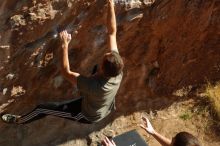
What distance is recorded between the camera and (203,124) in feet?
25.2

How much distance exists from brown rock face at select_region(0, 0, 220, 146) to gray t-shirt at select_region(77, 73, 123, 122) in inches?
31.3

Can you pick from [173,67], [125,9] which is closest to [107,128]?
[173,67]

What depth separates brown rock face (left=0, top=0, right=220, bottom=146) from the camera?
5.64 metres

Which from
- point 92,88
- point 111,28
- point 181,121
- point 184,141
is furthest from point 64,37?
point 181,121

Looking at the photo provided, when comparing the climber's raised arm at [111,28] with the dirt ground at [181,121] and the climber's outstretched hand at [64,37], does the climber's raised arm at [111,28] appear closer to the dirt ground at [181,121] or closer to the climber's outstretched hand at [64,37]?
the climber's outstretched hand at [64,37]

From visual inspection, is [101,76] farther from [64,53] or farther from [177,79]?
[177,79]

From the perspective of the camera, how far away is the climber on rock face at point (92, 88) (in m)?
5.00

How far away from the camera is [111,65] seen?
4910mm

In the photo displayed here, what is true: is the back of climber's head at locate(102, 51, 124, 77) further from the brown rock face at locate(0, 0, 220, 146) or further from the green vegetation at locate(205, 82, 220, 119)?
the green vegetation at locate(205, 82, 220, 119)

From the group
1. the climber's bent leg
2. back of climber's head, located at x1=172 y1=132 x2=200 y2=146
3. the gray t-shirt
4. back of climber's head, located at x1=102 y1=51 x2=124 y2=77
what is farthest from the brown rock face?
back of climber's head, located at x1=172 y1=132 x2=200 y2=146

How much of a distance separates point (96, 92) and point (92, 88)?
52mm

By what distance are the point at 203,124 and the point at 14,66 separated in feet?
9.77

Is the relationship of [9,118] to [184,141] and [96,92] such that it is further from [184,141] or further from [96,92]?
[184,141]

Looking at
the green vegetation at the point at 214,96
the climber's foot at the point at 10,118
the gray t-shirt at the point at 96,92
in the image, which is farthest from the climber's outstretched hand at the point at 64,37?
the green vegetation at the point at 214,96
